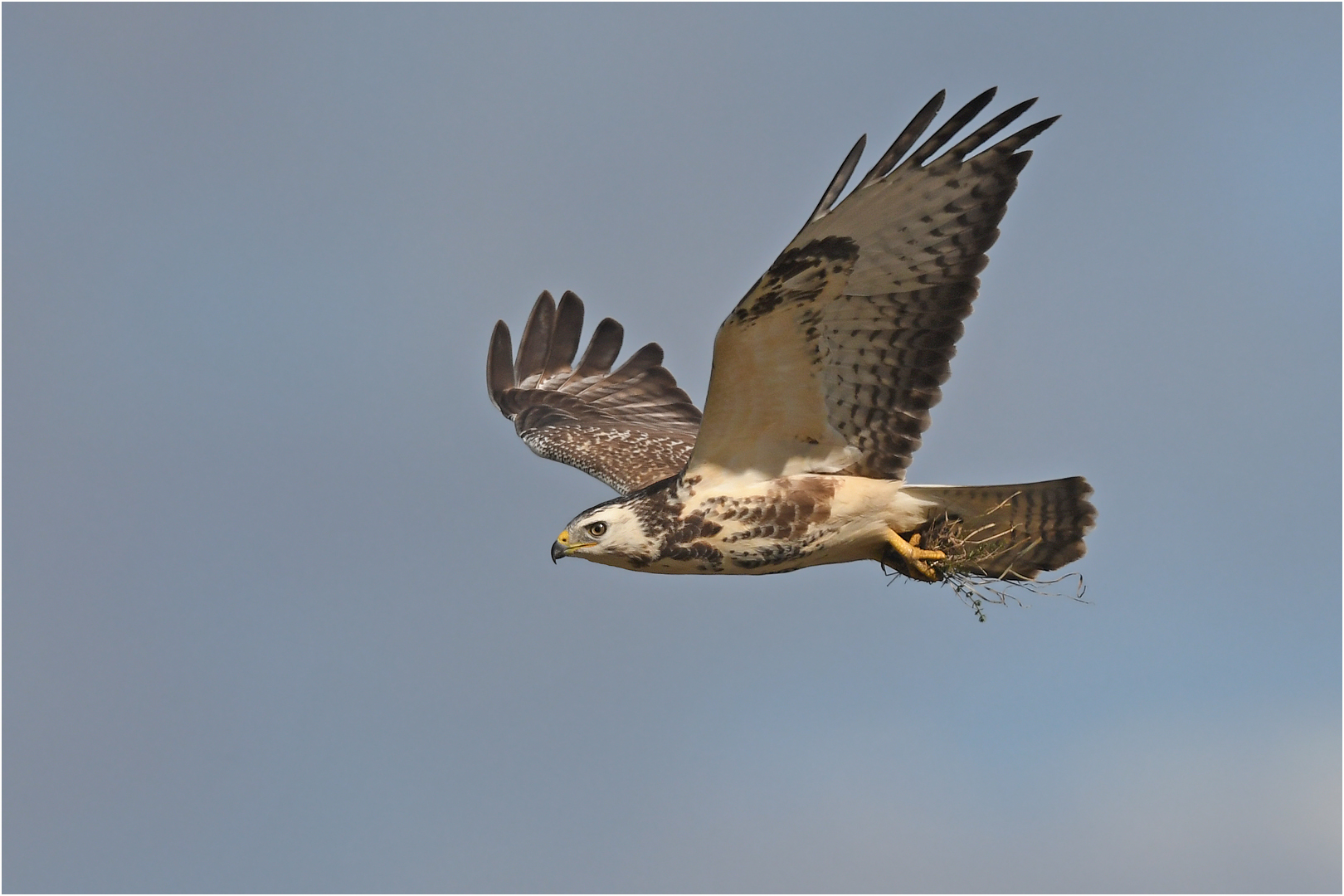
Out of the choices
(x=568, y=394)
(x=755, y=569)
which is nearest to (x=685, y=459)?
(x=568, y=394)

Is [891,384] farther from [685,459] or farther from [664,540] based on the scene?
[685,459]

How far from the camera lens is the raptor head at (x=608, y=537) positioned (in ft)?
30.1

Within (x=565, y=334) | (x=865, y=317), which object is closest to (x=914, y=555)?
(x=865, y=317)

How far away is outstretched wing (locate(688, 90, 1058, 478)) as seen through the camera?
8.33m

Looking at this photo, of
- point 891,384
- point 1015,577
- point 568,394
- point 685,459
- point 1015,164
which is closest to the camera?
point 1015,164

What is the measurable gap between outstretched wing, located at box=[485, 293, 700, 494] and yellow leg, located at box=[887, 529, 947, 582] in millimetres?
2703

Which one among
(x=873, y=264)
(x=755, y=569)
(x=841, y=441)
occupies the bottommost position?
(x=755, y=569)

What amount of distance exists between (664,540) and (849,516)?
3.45 ft

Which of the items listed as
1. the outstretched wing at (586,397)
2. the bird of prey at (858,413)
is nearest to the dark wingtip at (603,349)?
the outstretched wing at (586,397)

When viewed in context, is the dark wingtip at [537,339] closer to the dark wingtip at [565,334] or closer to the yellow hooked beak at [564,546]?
the dark wingtip at [565,334]

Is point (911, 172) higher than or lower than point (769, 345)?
higher

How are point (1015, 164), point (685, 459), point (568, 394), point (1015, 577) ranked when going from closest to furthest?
point (1015, 164)
point (1015, 577)
point (685, 459)
point (568, 394)

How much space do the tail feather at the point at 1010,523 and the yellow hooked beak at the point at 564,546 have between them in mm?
1865

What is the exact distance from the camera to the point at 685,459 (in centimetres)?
1205
